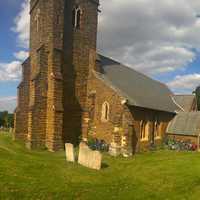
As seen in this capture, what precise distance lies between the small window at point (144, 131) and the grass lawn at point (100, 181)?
8.31 m

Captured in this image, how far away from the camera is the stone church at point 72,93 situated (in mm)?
26109

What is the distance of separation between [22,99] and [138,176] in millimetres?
16994

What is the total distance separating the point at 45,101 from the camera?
26.5 m

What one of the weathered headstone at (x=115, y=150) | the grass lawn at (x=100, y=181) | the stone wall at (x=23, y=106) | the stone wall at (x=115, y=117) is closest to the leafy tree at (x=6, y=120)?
the stone wall at (x=23, y=106)

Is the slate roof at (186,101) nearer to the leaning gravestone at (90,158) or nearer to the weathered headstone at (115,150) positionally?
the weathered headstone at (115,150)

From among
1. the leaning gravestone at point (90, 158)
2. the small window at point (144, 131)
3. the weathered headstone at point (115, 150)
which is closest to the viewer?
the leaning gravestone at point (90, 158)

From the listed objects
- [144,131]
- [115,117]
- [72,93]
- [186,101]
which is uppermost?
[186,101]

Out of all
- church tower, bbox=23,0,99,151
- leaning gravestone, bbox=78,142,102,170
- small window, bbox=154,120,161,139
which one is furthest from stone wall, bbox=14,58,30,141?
small window, bbox=154,120,161,139

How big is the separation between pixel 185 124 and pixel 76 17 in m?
17.7

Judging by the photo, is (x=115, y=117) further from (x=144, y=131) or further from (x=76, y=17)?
(x=76, y=17)

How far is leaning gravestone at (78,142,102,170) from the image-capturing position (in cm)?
1862

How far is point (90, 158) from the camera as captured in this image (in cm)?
1903

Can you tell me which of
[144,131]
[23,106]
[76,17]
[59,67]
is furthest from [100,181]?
[76,17]

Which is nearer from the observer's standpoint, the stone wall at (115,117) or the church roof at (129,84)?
the stone wall at (115,117)
